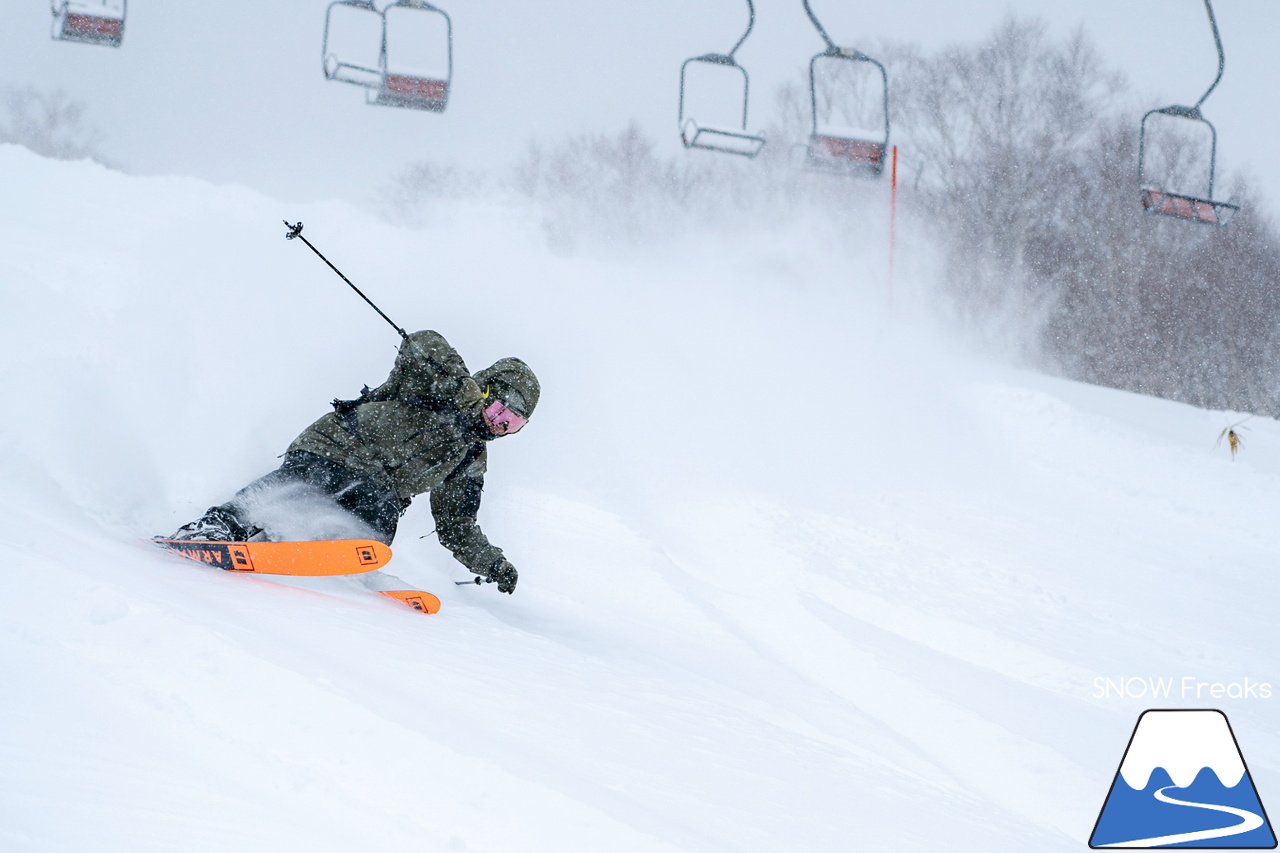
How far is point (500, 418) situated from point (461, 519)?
556 mm

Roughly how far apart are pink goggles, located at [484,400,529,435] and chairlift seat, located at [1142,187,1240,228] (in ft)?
20.0

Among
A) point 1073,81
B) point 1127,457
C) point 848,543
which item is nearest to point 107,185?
point 848,543

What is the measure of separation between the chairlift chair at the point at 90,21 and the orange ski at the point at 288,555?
540 centimetres

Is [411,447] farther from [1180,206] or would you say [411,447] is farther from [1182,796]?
[1180,206]

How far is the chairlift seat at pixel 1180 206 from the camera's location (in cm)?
734

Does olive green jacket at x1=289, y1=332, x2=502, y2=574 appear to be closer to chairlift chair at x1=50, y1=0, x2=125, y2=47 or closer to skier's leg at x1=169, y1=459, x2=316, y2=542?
skier's leg at x1=169, y1=459, x2=316, y2=542

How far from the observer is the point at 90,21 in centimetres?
677

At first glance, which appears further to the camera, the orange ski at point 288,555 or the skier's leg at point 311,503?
the skier's leg at point 311,503

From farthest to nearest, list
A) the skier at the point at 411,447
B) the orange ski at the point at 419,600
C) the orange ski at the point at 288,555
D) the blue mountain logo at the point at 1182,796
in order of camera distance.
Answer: the skier at the point at 411,447 → the orange ski at the point at 419,600 → the orange ski at the point at 288,555 → the blue mountain logo at the point at 1182,796

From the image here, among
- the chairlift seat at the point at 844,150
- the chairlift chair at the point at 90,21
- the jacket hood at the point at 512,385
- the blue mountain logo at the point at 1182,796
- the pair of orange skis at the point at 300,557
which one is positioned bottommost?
the blue mountain logo at the point at 1182,796

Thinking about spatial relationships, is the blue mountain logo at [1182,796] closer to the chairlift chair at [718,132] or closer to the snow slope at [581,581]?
the snow slope at [581,581]

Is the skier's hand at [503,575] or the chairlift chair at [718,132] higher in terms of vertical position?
the chairlift chair at [718,132]

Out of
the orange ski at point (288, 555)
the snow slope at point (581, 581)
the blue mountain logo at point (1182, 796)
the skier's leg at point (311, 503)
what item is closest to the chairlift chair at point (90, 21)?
the snow slope at point (581, 581)

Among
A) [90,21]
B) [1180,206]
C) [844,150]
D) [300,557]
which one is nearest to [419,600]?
[300,557]
